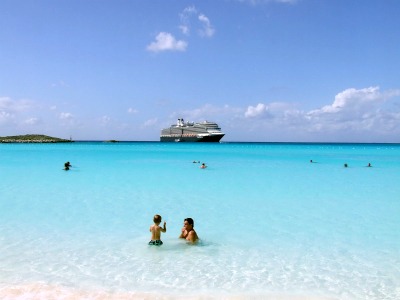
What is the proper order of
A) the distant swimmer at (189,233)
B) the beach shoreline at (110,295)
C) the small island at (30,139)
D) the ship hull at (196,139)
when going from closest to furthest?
the beach shoreline at (110,295) < the distant swimmer at (189,233) < the small island at (30,139) < the ship hull at (196,139)

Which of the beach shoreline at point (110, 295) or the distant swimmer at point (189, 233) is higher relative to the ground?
the distant swimmer at point (189, 233)

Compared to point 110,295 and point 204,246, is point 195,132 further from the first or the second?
point 110,295

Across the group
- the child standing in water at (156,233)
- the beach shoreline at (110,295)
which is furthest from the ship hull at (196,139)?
the beach shoreline at (110,295)

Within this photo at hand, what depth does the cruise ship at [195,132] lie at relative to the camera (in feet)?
465

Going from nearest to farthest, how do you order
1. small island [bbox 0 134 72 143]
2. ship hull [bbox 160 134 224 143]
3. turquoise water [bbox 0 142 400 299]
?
turquoise water [bbox 0 142 400 299] < small island [bbox 0 134 72 143] < ship hull [bbox 160 134 224 143]

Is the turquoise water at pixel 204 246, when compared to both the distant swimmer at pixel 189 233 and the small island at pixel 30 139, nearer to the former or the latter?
the distant swimmer at pixel 189 233

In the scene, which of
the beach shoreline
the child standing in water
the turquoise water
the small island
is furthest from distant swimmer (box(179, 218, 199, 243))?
the small island

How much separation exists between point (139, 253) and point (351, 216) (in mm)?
7968

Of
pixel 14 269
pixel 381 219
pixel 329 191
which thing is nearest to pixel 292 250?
pixel 381 219

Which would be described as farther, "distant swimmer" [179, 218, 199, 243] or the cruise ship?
the cruise ship

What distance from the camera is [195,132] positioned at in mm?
145000

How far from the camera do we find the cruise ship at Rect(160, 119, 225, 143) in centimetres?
14162

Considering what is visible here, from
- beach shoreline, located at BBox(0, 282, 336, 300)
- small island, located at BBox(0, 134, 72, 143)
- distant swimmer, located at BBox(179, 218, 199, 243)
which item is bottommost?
beach shoreline, located at BBox(0, 282, 336, 300)

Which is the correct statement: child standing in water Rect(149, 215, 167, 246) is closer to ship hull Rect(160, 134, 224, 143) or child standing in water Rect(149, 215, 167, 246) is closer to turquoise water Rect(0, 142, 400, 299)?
turquoise water Rect(0, 142, 400, 299)
